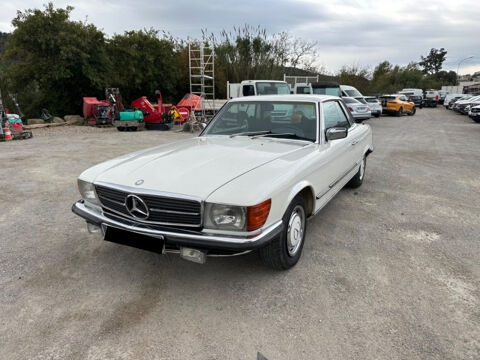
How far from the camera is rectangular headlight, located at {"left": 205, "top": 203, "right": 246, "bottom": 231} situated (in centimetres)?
240

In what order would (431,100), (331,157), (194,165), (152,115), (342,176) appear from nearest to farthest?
(194,165) < (331,157) < (342,176) < (152,115) < (431,100)

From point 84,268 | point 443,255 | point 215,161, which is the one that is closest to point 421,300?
point 443,255

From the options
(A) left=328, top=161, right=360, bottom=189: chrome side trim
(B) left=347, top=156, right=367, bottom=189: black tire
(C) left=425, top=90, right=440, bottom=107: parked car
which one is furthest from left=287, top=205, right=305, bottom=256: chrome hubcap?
(C) left=425, top=90, right=440, bottom=107: parked car

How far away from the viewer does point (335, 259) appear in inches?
131

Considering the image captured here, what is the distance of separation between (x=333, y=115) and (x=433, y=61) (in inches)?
3931

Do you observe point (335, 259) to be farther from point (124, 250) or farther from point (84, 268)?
point (84, 268)

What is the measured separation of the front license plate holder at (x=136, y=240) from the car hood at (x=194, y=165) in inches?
15.0

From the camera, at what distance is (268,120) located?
13.2 ft

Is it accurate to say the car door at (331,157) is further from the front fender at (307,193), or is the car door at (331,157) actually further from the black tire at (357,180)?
the black tire at (357,180)

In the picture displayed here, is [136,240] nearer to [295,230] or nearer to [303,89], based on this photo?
[295,230]

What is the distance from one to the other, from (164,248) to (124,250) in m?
1.18

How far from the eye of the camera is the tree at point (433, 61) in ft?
278

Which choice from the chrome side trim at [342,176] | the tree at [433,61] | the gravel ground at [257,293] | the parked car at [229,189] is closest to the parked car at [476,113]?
the gravel ground at [257,293]

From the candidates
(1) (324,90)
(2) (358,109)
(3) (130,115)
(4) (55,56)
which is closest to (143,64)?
(4) (55,56)
